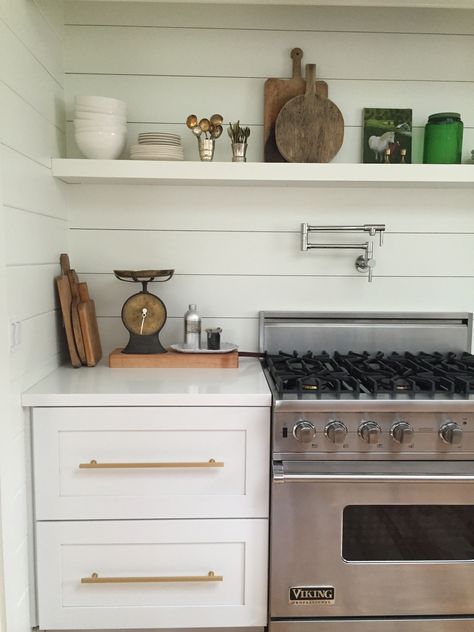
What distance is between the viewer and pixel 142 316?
1.96m

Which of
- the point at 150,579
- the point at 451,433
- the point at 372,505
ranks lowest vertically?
the point at 150,579

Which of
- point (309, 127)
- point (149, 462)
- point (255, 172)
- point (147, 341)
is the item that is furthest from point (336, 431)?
point (309, 127)

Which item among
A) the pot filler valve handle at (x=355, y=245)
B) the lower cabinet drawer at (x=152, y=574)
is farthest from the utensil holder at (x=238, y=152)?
the lower cabinet drawer at (x=152, y=574)

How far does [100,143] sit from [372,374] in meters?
1.20

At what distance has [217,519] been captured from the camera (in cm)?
161

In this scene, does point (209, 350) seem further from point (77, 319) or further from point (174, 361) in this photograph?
point (77, 319)

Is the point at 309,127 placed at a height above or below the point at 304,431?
above

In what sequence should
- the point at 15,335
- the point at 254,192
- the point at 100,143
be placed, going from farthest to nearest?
the point at 254,192, the point at 100,143, the point at 15,335

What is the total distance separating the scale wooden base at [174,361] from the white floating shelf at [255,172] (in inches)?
24.3

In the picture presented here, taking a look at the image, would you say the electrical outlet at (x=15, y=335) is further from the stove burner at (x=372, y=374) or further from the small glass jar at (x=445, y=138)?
the small glass jar at (x=445, y=138)

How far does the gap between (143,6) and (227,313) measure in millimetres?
1183

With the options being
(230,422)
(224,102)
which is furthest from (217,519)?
(224,102)

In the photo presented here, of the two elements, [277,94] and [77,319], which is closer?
[77,319]

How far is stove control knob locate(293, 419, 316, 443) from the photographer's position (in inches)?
60.2
